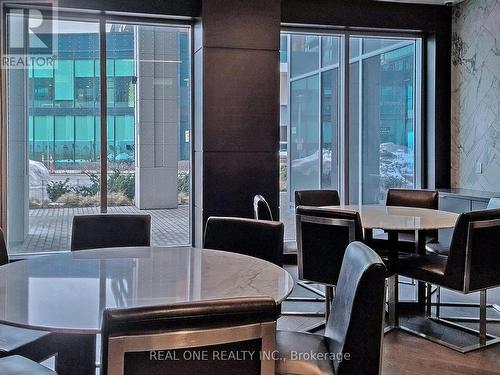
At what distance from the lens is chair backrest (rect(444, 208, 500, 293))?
123 inches

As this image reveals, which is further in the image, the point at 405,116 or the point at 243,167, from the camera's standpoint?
the point at 405,116

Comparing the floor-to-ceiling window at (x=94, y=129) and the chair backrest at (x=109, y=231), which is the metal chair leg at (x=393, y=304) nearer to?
the chair backrest at (x=109, y=231)

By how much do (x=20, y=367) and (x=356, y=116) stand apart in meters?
5.30

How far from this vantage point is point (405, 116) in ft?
21.6

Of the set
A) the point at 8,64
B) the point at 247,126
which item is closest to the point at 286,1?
the point at 247,126

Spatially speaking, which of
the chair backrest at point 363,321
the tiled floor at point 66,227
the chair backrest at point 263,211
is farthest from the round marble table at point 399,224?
the tiled floor at point 66,227

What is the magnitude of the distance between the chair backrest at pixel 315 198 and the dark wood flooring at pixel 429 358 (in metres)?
1.42

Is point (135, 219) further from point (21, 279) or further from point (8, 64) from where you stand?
point (8, 64)

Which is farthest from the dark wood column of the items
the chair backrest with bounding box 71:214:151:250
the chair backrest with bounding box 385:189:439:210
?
the chair backrest with bounding box 71:214:151:250

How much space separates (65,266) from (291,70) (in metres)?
4.87

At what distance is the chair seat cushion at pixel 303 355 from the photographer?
1853 millimetres

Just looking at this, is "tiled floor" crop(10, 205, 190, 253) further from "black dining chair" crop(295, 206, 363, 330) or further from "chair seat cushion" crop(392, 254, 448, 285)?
"chair seat cushion" crop(392, 254, 448, 285)

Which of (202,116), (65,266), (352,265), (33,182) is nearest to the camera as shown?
(352,265)

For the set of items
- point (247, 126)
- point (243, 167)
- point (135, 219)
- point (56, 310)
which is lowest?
point (56, 310)
